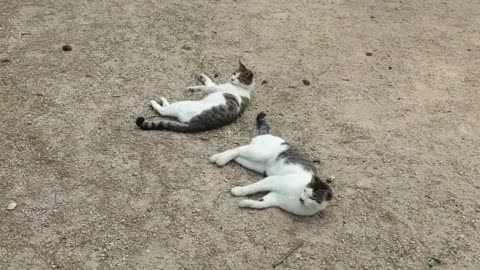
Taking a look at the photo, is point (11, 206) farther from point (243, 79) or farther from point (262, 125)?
point (243, 79)

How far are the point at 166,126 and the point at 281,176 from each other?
1162mm

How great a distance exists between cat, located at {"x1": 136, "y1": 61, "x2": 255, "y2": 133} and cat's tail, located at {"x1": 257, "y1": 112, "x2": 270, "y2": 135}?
20 cm

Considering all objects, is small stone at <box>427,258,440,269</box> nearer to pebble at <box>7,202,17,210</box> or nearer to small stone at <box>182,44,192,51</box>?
pebble at <box>7,202,17,210</box>

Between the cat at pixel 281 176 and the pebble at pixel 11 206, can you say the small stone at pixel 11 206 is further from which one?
the cat at pixel 281 176

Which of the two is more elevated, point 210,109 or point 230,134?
point 210,109

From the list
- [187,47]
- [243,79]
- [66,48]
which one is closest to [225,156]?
[243,79]

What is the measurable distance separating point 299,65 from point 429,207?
2283mm

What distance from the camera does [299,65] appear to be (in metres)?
6.11

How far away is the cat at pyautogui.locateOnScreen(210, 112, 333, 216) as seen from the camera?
161 inches

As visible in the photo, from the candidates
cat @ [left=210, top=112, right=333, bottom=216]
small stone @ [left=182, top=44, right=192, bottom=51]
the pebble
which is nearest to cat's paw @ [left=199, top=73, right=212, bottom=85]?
small stone @ [left=182, top=44, right=192, bottom=51]

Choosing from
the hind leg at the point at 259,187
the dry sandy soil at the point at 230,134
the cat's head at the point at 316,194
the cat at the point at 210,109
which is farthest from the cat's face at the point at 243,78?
the cat's head at the point at 316,194

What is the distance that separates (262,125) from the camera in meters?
5.03

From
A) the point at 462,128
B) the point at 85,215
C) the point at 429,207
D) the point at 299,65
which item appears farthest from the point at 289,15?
the point at 85,215

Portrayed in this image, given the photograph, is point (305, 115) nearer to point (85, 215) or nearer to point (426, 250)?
point (426, 250)
